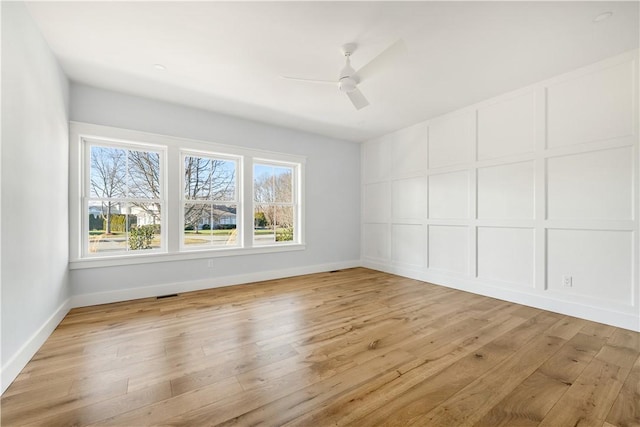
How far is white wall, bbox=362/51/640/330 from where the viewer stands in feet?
8.85

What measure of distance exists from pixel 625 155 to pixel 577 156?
1.17 feet

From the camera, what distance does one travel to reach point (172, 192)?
3.87m

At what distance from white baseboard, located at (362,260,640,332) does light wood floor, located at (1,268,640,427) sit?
0.12 metres

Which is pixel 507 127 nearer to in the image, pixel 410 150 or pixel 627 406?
pixel 410 150

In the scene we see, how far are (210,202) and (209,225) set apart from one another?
0.37 m

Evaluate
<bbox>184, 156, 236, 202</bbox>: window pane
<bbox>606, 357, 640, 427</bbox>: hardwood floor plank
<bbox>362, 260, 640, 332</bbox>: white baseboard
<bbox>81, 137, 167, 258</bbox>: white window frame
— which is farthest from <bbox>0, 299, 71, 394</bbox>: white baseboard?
<bbox>362, 260, 640, 332</bbox>: white baseboard

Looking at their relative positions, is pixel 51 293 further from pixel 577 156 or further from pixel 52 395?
pixel 577 156

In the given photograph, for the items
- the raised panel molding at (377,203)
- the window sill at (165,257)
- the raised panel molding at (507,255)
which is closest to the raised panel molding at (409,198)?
the raised panel molding at (377,203)

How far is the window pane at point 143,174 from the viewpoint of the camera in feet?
12.1

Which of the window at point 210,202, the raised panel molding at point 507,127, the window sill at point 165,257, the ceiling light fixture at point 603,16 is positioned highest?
the ceiling light fixture at point 603,16

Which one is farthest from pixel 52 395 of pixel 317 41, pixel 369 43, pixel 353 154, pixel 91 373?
A: pixel 353 154

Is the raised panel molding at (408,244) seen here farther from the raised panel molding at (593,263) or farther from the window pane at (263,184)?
the window pane at (263,184)

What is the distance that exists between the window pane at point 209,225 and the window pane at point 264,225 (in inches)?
14.6

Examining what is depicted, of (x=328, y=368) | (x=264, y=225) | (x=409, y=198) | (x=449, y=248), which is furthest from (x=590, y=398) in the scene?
(x=264, y=225)
